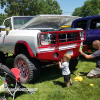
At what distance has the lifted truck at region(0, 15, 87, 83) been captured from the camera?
10.9ft

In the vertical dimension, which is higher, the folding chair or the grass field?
the folding chair

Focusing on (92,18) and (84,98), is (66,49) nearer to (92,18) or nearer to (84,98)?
(84,98)

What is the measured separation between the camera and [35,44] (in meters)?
3.28

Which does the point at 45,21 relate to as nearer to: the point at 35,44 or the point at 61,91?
the point at 35,44

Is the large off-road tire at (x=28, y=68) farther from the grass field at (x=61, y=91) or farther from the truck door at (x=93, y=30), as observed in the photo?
the truck door at (x=93, y=30)

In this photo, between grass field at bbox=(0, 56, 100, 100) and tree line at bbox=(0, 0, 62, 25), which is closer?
grass field at bbox=(0, 56, 100, 100)

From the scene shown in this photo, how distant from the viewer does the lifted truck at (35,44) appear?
3.31 m

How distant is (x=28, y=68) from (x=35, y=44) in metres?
0.71

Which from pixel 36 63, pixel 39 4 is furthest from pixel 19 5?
pixel 36 63

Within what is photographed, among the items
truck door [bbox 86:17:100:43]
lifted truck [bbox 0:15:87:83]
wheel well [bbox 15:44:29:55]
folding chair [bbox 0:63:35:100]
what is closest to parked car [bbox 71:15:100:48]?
truck door [bbox 86:17:100:43]

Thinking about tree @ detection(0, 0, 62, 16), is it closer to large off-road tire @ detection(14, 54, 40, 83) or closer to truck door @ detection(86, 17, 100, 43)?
truck door @ detection(86, 17, 100, 43)

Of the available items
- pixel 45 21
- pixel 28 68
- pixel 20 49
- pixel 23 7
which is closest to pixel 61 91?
pixel 28 68

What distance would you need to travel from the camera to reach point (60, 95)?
→ 3031 mm

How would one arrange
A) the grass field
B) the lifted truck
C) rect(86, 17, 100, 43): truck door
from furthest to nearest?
rect(86, 17, 100, 43): truck door < the lifted truck < the grass field
